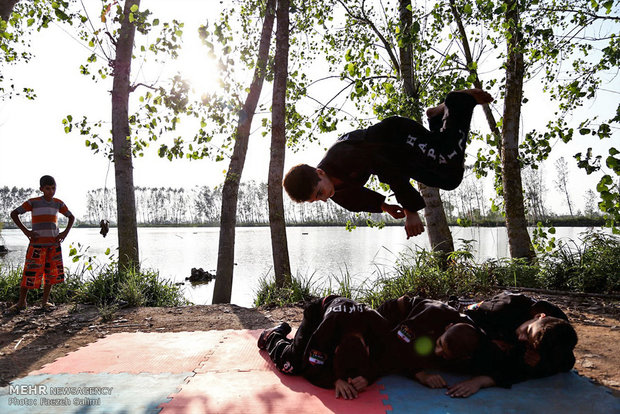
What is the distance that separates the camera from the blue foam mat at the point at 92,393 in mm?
2381

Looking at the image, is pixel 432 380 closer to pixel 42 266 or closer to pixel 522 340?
pixel 522 340

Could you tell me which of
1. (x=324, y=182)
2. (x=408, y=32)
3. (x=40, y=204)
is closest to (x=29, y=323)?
(x=40, y=204)

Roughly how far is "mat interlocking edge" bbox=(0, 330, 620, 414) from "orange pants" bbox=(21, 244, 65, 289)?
9.31ft

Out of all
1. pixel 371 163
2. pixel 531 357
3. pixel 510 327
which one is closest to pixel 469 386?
pixel 531 357

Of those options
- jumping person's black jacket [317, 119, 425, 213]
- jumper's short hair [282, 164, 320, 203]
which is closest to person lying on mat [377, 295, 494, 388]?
jumping person's black jacket [317, 119, 425, 213]

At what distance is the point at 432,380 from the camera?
8.98ft

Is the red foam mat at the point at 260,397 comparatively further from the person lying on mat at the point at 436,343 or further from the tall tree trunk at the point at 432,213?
the tall tree trunk at the point at 432,213

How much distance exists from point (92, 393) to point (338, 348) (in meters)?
1.85

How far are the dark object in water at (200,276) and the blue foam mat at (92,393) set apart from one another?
1469 cm

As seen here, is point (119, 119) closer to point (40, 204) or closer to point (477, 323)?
point (40, 204)

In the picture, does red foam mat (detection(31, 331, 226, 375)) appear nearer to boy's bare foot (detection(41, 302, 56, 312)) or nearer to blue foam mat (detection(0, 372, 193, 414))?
blue foam mat (detection(0, 372, 193, 414))

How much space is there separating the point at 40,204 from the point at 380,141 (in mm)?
5643

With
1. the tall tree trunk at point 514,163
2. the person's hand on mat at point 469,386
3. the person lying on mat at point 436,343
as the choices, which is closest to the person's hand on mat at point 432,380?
the person lying on mat at point 436,343

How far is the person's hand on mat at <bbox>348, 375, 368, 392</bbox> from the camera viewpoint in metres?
2.58
